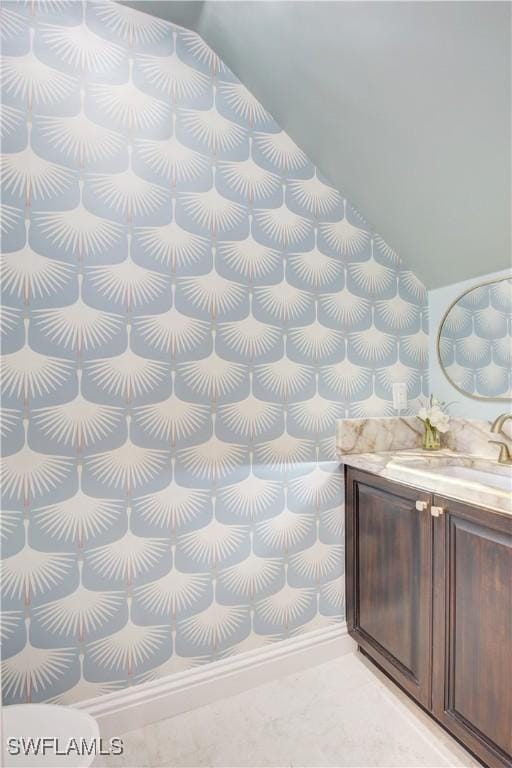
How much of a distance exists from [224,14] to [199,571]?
2.13 m

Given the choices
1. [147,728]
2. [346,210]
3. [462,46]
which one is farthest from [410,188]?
[147,728]

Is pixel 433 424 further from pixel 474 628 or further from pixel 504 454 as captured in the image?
pixel 474 628

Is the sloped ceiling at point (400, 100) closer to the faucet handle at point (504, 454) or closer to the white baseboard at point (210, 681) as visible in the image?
the faucet handle at point (504, 454)

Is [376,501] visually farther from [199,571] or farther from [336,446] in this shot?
[199,571]

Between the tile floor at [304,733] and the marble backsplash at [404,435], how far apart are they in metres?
0.99

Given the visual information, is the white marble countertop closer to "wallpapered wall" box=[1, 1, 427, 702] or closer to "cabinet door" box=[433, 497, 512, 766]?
"cabinet door" box=[433, 497, 512, 766]

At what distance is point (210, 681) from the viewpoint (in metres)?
1.79

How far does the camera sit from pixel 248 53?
1771 mm

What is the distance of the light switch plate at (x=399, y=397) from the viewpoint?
2.21 m
